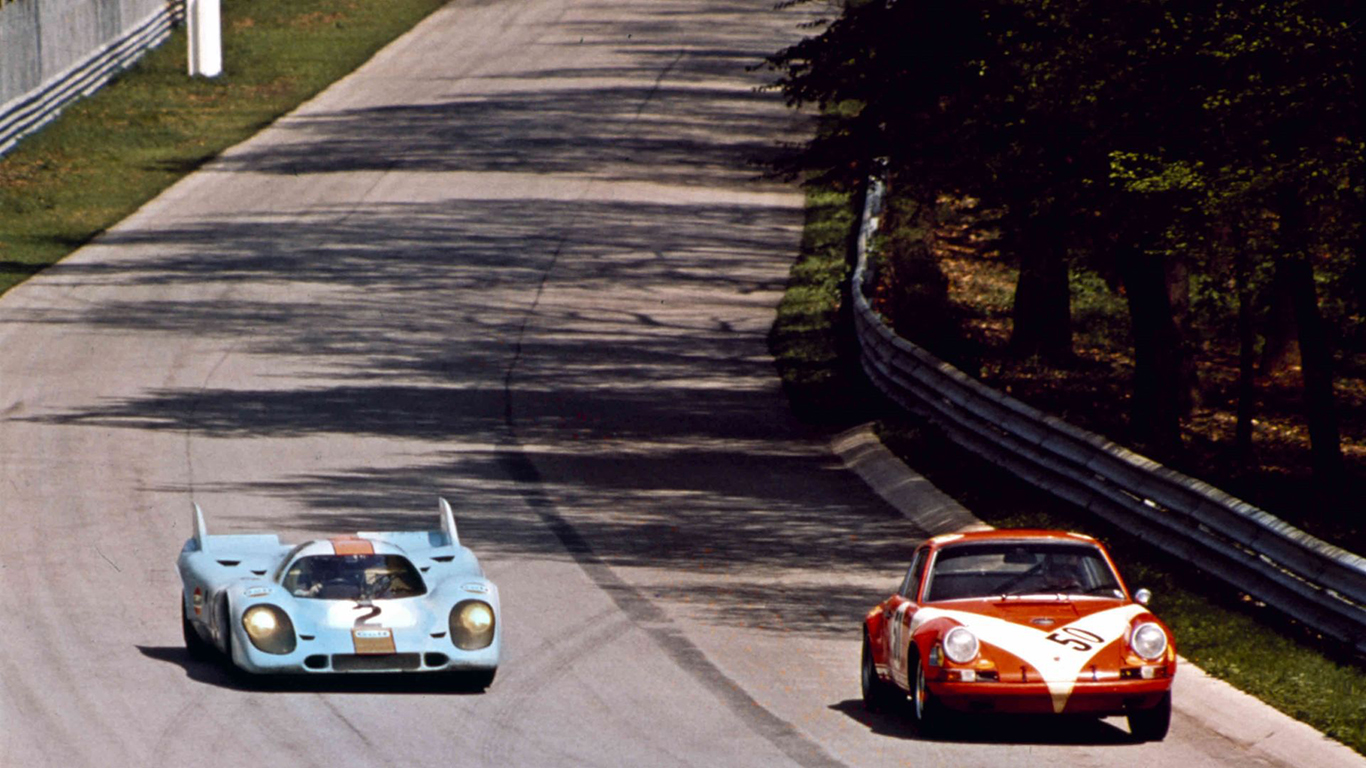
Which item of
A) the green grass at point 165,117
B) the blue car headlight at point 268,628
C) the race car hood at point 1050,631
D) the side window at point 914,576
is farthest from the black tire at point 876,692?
the green grass at point 165,117

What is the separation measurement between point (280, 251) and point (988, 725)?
25562 millimetres

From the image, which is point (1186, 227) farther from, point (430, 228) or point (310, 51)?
point (310, 51)

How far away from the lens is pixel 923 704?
36.9ft

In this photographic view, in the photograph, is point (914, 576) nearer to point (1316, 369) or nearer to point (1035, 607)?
point (1035, 607)

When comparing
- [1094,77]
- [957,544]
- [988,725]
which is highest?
[1094,77]

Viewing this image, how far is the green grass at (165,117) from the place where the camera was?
36562mm

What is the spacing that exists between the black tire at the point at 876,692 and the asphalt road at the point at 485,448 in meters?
0.14

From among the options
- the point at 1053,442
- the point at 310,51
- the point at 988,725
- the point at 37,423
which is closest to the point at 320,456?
the point at 37,423

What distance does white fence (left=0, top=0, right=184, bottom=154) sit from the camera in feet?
131

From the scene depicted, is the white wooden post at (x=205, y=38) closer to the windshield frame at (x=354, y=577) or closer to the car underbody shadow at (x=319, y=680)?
the car underbody shadow at (x=319, y=680)

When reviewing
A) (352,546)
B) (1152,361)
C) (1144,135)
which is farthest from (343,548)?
(1152,361)

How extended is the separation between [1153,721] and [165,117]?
37.7 meters

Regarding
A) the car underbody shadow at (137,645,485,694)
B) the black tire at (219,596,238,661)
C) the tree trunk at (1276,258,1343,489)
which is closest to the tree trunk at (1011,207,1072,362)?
the tree trunk at (1276,258,1343,489)

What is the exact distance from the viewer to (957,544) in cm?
1223
